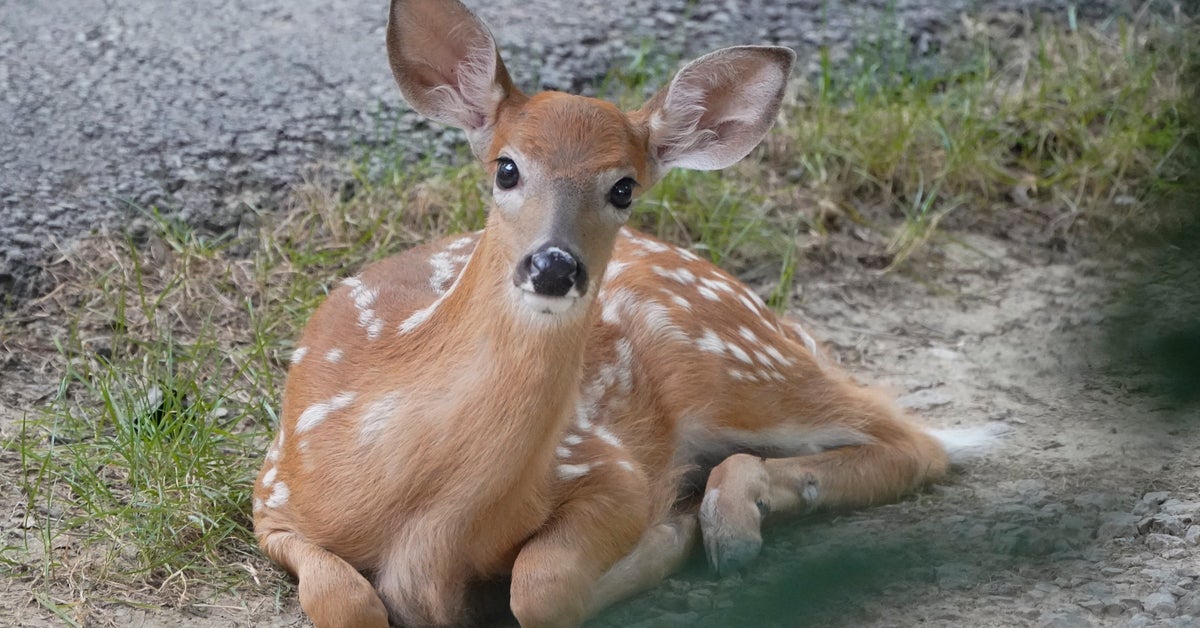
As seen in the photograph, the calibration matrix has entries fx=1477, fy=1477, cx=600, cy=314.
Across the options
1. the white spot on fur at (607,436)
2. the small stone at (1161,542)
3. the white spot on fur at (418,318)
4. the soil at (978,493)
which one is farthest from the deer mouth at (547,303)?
the small stone at (1161,542)

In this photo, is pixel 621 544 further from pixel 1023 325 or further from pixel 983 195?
pixel 983 195

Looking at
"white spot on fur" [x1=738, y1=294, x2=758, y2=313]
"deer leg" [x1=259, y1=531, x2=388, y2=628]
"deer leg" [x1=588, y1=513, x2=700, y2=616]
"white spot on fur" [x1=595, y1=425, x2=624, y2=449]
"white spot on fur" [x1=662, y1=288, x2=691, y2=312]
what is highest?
"white spot on fur" [x1=662, y1=288, x2=691, y2=312]

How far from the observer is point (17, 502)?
3.73 m

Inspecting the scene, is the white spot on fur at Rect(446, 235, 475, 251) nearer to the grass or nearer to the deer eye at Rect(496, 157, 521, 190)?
the grass

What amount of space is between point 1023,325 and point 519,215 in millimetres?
2834

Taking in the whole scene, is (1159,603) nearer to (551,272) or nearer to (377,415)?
(551,272)

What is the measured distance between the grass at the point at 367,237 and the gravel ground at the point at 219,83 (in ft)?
0.48

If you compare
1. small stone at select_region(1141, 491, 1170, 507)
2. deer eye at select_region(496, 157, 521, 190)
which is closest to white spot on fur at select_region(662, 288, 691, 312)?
deer eye at select_region(496, 157, 521, 190)

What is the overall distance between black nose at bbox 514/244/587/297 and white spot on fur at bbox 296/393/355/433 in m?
0.66

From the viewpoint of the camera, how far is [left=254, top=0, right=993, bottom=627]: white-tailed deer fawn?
10.2 ft

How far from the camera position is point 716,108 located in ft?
11.6

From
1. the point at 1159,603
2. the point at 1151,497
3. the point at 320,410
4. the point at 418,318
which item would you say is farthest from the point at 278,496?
the point at 1151,497

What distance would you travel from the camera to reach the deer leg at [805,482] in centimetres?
367

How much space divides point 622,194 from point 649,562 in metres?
0.96
